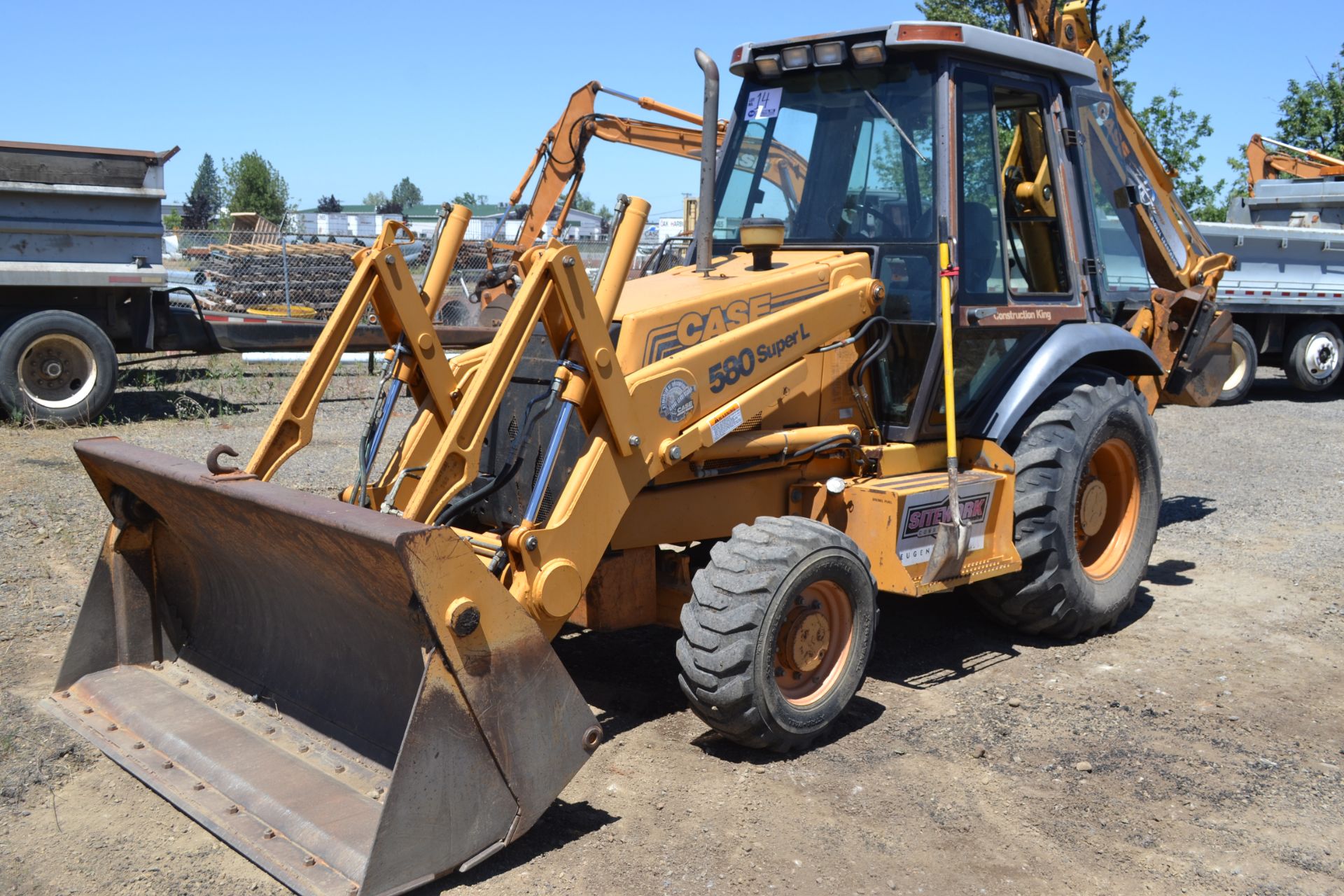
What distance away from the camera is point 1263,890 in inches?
148

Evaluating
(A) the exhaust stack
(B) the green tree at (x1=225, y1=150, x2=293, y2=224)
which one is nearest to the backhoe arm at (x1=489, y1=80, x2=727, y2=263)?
(A) the exhaust stack

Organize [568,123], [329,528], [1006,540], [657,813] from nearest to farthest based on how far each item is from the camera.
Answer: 1. [329,528]
2. [657,813]
3. [1006,540]
4. [568,123]

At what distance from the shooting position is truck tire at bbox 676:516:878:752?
14.2 ft

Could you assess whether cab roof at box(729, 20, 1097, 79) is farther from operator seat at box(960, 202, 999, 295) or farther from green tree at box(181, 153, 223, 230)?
green tree at box(181, 153, 223, 230)

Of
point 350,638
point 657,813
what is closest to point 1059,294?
point 657,813

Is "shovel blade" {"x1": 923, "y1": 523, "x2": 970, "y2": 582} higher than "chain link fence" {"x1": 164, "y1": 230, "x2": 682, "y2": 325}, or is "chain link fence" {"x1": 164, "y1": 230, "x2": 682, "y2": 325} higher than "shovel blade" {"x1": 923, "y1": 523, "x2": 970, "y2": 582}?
"chain link fence" {"x1": 164, "y1": 230, "x2": 682, "y2": 325}

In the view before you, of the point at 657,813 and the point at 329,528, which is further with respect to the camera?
the point at 657,813

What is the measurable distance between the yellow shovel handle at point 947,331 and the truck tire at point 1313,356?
1277 centimetres

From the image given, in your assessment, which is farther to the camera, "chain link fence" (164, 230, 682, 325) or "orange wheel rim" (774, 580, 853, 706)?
"chain link fence" (164, 230, 682, 325)

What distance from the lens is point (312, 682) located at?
4.52m

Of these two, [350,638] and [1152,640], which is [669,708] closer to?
[350,638]

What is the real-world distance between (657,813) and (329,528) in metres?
1.44

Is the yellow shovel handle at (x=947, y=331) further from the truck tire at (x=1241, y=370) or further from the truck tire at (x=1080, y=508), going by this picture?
the truck tire at (x=1241, y=370)

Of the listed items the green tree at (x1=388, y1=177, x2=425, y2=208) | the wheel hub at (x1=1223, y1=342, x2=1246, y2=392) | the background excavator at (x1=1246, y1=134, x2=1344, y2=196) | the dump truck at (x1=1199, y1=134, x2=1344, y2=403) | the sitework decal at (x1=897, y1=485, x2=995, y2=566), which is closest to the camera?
the sitework decal at (x1=897, y1=485, x2=995, y2=566)
